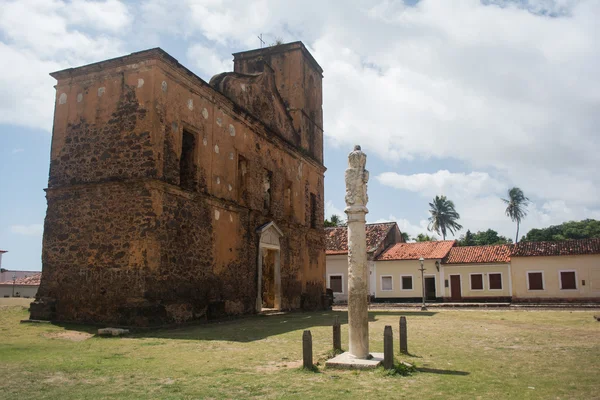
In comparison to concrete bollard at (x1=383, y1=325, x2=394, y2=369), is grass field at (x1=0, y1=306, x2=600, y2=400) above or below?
below

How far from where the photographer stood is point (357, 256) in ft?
→ 23.6

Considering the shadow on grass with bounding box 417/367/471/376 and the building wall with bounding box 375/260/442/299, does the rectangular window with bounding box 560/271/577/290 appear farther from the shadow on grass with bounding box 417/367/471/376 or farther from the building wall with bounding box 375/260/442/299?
the shadow on grass with bounding box 417/367/471/376

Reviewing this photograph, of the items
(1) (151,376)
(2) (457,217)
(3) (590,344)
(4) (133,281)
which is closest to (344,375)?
(1) (151,376)

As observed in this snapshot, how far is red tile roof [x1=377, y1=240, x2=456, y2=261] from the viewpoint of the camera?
35.0m

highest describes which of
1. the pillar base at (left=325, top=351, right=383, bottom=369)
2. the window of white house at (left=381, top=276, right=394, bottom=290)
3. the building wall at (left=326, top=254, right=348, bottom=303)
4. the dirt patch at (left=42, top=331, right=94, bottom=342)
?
the building wall at (left=326, top=254, right=348, bottom=303)

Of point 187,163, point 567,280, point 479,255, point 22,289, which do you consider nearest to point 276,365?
point 187,163

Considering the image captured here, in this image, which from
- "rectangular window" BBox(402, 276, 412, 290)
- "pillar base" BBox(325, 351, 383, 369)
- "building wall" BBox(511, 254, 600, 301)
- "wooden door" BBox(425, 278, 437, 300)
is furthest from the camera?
"wooden door" BBox(425, 278, 437, 300)

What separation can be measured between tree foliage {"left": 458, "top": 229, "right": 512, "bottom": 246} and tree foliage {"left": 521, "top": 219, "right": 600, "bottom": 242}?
245 centimetres

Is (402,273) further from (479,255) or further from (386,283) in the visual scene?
(479,255)

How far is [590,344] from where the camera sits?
9375 millimetres

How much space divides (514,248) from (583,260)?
411 cm

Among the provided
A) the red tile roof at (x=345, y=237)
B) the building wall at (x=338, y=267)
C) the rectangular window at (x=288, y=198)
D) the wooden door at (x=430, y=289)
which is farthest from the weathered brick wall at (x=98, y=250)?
the wooden door at (x=430, y=289)

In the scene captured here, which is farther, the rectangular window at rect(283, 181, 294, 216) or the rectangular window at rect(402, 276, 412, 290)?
the rectangular window at rect(402, 276, 412, 290)

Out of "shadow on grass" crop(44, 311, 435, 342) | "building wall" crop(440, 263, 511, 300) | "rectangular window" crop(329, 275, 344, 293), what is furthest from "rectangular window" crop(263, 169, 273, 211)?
"building wall" crop(440, 263, 511, 300)
